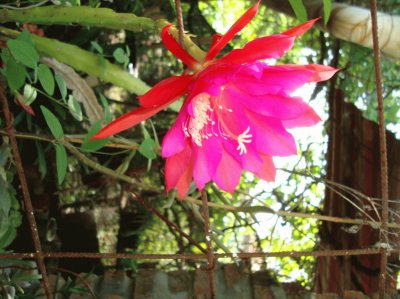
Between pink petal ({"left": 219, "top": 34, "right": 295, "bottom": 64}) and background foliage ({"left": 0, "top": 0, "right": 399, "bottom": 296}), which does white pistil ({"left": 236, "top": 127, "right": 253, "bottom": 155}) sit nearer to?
pink petal ({"left": 219, "top": 34, "right": 295, "bottom": 64})

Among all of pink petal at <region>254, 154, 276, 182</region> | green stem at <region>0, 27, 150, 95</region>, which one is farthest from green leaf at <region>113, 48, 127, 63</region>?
pink petal at <region>254, 154, 276, 182</region>

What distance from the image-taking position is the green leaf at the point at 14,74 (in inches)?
28.2

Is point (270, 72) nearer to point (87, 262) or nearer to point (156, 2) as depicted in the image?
point (87, 262)

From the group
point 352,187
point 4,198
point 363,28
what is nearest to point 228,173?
point 4,198

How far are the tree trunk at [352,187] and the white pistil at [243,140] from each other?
2.31 ft

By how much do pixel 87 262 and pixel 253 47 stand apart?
1241mm

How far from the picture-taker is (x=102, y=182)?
1.84 m

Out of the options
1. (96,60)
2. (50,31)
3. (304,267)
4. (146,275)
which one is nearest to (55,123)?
(96,60)

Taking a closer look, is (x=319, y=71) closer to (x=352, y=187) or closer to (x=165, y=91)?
(x=165, y=91)

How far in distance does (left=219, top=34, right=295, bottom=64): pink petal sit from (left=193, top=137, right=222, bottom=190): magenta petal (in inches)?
4.9

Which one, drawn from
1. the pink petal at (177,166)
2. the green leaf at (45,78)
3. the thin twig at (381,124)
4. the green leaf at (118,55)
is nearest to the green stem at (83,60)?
the green leaf at (118,55)

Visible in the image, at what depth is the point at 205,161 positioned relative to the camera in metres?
0.63

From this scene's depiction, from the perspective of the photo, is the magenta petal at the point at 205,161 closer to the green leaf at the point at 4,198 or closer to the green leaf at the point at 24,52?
the green leaf at the point at 24,52

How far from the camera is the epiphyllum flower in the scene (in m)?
0.54
